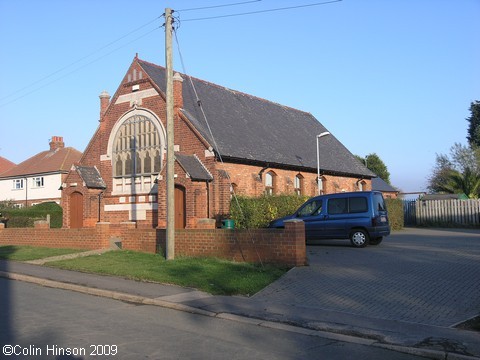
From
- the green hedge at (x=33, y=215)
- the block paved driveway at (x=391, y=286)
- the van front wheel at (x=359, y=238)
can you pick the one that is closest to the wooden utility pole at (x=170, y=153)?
the block paved driveway at (x=391, y=286)

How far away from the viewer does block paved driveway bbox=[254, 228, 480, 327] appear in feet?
28.5

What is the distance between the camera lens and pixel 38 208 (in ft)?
123

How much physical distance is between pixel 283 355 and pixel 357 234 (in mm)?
12094

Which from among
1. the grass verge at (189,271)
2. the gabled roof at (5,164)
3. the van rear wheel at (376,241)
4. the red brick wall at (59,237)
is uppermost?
A: the gabled roof at (5,164)

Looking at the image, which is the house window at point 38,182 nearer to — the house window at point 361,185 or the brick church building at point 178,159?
the brick church building at point 178,159

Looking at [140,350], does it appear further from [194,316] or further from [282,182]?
[282,182]

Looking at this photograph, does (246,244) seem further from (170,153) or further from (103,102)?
(103,102)

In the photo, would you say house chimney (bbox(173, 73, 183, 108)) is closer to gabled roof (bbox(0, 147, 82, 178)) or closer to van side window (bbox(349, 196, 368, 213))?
van side window (bbox(349, 196, 368, 213))

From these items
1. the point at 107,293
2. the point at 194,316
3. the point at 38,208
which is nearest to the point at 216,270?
the point at 107,293

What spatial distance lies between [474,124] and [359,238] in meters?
38.5

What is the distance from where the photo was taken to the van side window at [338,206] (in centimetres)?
1808

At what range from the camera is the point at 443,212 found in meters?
32.7

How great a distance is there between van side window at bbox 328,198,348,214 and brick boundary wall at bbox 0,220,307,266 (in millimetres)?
5420

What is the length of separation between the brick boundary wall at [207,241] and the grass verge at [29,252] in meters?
0.71
